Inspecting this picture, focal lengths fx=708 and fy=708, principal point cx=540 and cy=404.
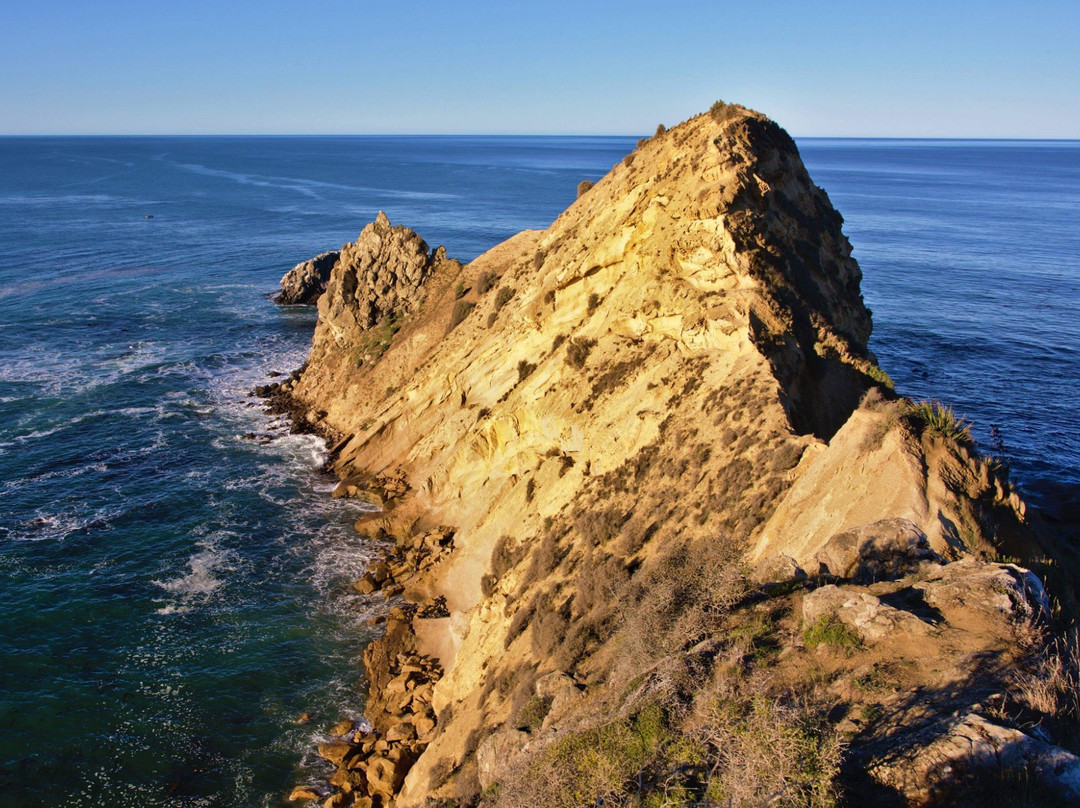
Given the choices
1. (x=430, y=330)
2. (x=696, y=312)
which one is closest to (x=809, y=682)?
(x=696, y=312)

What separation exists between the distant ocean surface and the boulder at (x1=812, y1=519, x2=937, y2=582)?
58.1 feet

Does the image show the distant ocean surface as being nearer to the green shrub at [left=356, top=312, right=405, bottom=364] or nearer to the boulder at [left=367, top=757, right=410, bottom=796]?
the boulder at [left=367, top=757, right=410, bottom=796]

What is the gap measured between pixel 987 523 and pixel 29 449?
48049 mm

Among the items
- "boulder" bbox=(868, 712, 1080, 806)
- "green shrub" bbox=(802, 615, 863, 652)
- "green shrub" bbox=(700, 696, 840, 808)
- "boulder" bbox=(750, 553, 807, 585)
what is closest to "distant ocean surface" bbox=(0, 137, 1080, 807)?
"boulder" bbox=(750, 553, 807, 585)

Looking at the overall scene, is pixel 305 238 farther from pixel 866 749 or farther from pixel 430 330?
pixel 866 749

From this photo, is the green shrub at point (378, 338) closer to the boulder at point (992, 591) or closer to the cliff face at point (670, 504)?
the cliff face at point (670, 504)

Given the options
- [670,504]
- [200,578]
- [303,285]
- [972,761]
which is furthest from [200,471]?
[972,761]

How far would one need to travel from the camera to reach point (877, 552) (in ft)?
48.8

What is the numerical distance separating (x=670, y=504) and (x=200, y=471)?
97.4 feet

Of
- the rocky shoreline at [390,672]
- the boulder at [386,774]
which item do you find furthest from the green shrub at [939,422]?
the boulder at [386,774]

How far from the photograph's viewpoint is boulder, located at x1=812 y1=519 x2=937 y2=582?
14.5m

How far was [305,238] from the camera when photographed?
10412 cm

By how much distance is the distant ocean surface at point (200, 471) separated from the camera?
23.9m

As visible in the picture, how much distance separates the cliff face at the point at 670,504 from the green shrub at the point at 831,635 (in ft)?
0.16
